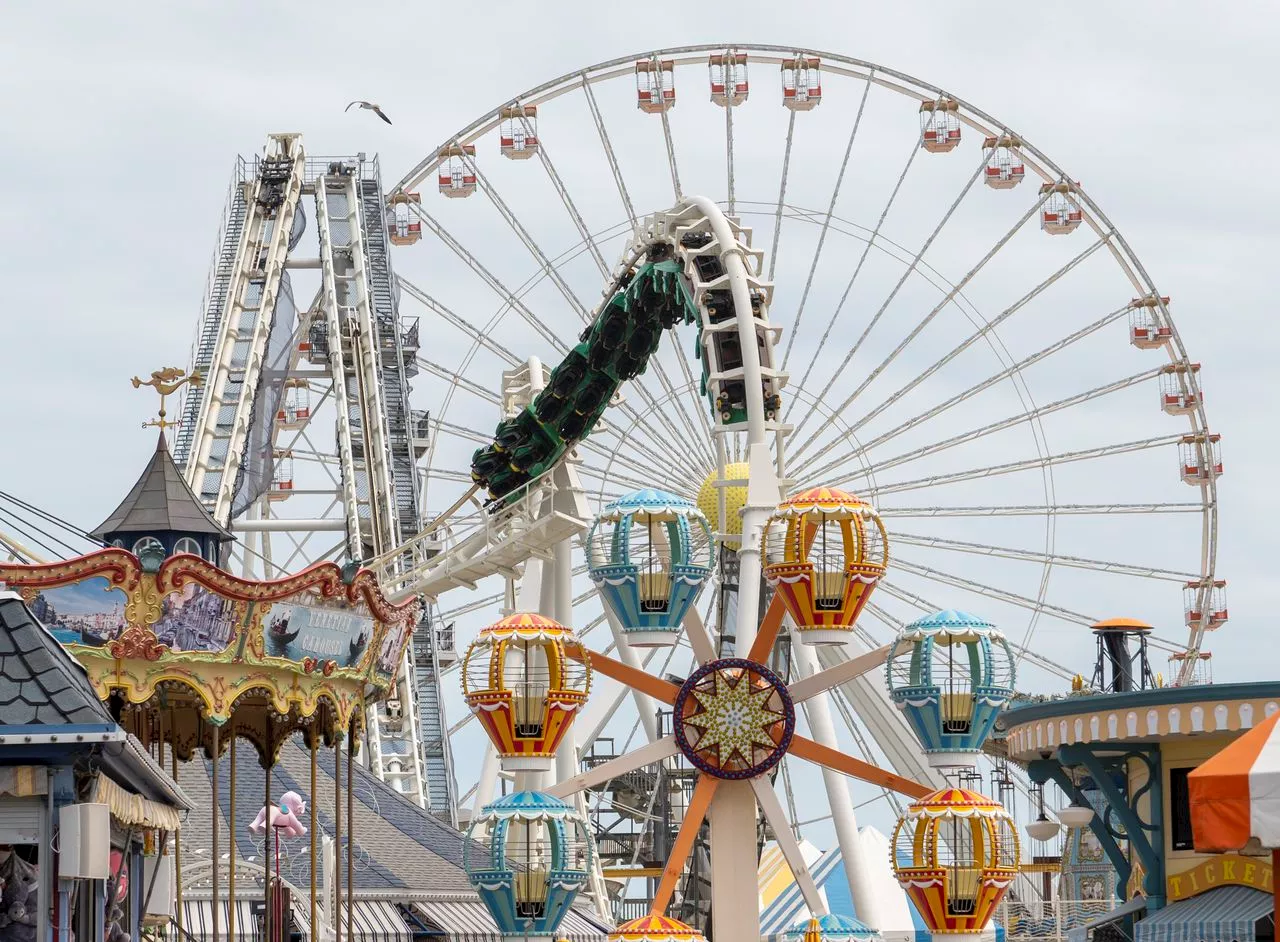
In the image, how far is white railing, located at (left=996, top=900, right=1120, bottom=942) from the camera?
21.9 m

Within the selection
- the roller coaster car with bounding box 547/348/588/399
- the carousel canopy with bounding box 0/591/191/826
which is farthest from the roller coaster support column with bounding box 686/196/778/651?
the carousel canopy with bounding box 0/591/191/826

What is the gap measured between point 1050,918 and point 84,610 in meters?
13.5

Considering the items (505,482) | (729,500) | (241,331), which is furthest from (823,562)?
(241,331)

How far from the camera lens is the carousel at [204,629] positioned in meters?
17.2

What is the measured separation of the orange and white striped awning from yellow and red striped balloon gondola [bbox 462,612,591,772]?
23.9 feet

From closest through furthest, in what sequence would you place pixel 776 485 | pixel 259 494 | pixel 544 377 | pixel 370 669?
pixel 370 669, pixel 776 485, pixel 544 377, pixel 259 494

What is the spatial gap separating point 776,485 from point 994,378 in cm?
1363

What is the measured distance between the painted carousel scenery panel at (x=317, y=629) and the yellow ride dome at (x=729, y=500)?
711cm

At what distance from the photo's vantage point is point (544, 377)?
28.6m

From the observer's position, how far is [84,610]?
56.3 ft

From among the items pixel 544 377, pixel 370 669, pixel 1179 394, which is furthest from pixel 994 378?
pixel 370 669

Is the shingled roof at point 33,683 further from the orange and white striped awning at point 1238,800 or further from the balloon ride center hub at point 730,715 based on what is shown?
the balloon ride center hub at point 730,715

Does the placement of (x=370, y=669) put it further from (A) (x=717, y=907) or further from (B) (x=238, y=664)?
(A) (x=717, y=907)

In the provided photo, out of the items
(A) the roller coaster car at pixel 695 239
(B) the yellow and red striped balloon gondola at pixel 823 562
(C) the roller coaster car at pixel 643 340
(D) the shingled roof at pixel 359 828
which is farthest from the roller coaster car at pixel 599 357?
(B) the yellow and red striped balloon gondola at pixel 823 562
